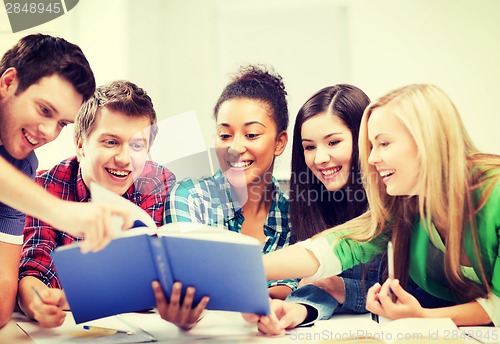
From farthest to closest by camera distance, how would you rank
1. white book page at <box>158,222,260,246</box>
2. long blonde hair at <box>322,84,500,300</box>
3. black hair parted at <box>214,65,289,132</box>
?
black hair parted at <box>214,65,289,132</box>, long blonde hair at <box>322,84,500,300</box>, white book page at <box>158,222,260,246</box>

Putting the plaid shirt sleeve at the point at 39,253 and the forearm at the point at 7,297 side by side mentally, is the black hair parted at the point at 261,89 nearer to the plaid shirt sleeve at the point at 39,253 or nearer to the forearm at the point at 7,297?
the plaid shirt sleeve at the point at 39,253

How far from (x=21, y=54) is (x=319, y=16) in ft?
2.35

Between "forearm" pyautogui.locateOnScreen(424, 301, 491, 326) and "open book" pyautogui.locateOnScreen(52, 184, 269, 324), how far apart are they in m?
0.39

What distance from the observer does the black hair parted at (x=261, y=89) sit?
144 cm

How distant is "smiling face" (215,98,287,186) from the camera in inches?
55.9

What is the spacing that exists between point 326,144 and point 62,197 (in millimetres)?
631

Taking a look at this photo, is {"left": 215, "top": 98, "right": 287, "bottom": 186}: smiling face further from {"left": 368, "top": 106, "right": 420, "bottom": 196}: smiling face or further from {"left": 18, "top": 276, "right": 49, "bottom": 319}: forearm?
{"left": 18, "top": 276, "right": 49, "bottom": 319}: forearm

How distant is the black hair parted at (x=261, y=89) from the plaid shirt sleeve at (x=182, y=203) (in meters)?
0.19

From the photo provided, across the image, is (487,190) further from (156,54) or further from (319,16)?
(156,54)

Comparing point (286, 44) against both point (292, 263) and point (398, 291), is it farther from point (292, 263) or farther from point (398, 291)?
point (398, 291)

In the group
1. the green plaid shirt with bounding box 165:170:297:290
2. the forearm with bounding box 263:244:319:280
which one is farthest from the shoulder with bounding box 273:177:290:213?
the forearm with bounding box 263:244:319:280

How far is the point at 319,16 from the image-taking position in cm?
147

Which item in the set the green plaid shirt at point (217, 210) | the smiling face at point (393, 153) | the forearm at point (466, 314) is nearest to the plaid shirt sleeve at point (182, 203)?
the green plaid shirt at point (217, 210)

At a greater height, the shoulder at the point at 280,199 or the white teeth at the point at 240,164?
the white teeth at the point at 240,164
